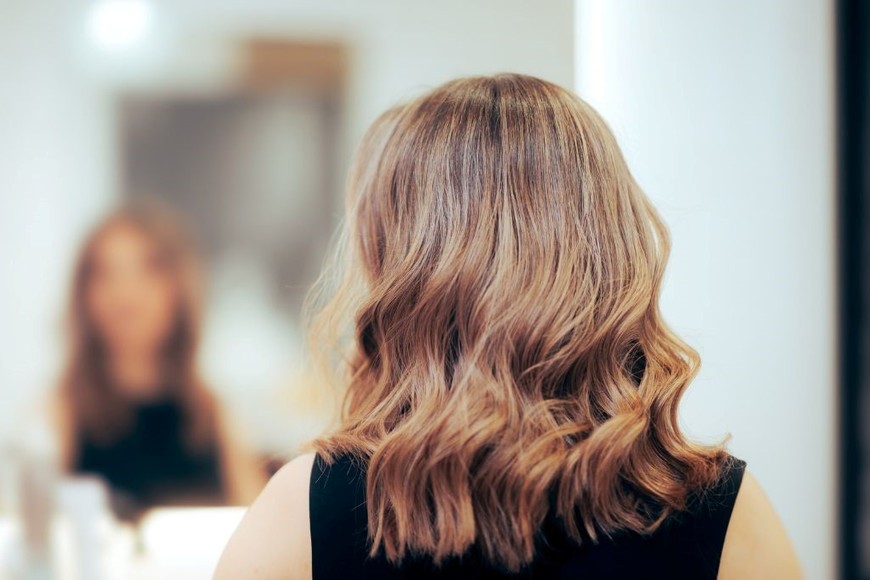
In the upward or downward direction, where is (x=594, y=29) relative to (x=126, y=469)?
upward

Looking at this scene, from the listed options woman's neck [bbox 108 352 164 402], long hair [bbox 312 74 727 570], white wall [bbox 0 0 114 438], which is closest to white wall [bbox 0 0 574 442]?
white wall [bbox 0 0 114 438]

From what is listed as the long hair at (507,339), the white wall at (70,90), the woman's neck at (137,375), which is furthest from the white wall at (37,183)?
the long hair at (507,339)

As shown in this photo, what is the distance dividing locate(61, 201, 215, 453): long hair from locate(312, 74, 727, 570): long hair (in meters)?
0.98

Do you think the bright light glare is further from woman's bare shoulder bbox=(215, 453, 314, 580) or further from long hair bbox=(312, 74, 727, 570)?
woman's bare shoulder bbox=(215, 453, 314, 580)

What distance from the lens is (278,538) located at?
2.33 feet

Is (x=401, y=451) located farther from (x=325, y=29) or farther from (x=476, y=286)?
(x=325, y=29)

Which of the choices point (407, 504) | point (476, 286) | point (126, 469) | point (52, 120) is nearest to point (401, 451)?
point (407, 504)

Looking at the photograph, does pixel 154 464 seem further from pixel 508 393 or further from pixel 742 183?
pixel 742 183

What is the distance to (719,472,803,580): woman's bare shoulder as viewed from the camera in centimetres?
72

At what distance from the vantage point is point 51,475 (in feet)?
5.40

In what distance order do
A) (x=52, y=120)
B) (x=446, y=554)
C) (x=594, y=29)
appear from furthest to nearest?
(x=52, y=120), (x=594, y=29), (x=446, y=554)

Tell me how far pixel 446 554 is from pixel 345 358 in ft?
0.88

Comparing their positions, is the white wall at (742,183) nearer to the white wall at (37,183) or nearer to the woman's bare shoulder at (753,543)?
the woman's bare shoulder at (753,543)

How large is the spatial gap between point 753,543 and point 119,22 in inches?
63.2
